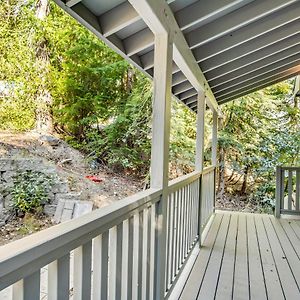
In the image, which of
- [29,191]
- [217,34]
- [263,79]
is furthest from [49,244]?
[263,79]

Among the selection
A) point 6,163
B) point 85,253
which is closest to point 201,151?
point 6,163

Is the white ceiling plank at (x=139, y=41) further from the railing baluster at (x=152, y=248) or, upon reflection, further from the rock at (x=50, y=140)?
the rock at (x=50, y=140)

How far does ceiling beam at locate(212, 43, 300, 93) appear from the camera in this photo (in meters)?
4.27

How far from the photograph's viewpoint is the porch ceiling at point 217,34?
2090mm

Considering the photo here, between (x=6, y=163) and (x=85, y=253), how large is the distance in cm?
372

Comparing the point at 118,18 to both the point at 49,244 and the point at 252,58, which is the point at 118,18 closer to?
the point at 49,244

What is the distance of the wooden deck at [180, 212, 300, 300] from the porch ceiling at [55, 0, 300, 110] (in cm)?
206

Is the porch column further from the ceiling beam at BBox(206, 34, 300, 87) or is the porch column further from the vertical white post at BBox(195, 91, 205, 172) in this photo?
the ceiling beam at BBox(206, 34, 300, 87)

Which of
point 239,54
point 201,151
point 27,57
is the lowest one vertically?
point 201,151

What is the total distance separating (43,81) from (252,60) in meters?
3.72

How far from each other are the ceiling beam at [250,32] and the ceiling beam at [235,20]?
297mm

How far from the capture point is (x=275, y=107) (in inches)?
400

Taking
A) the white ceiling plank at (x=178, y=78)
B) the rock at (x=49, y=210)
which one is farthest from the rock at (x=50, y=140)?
the white ceiling plank at (x=178, y=78)

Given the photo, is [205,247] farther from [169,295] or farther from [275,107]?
[275,107]
